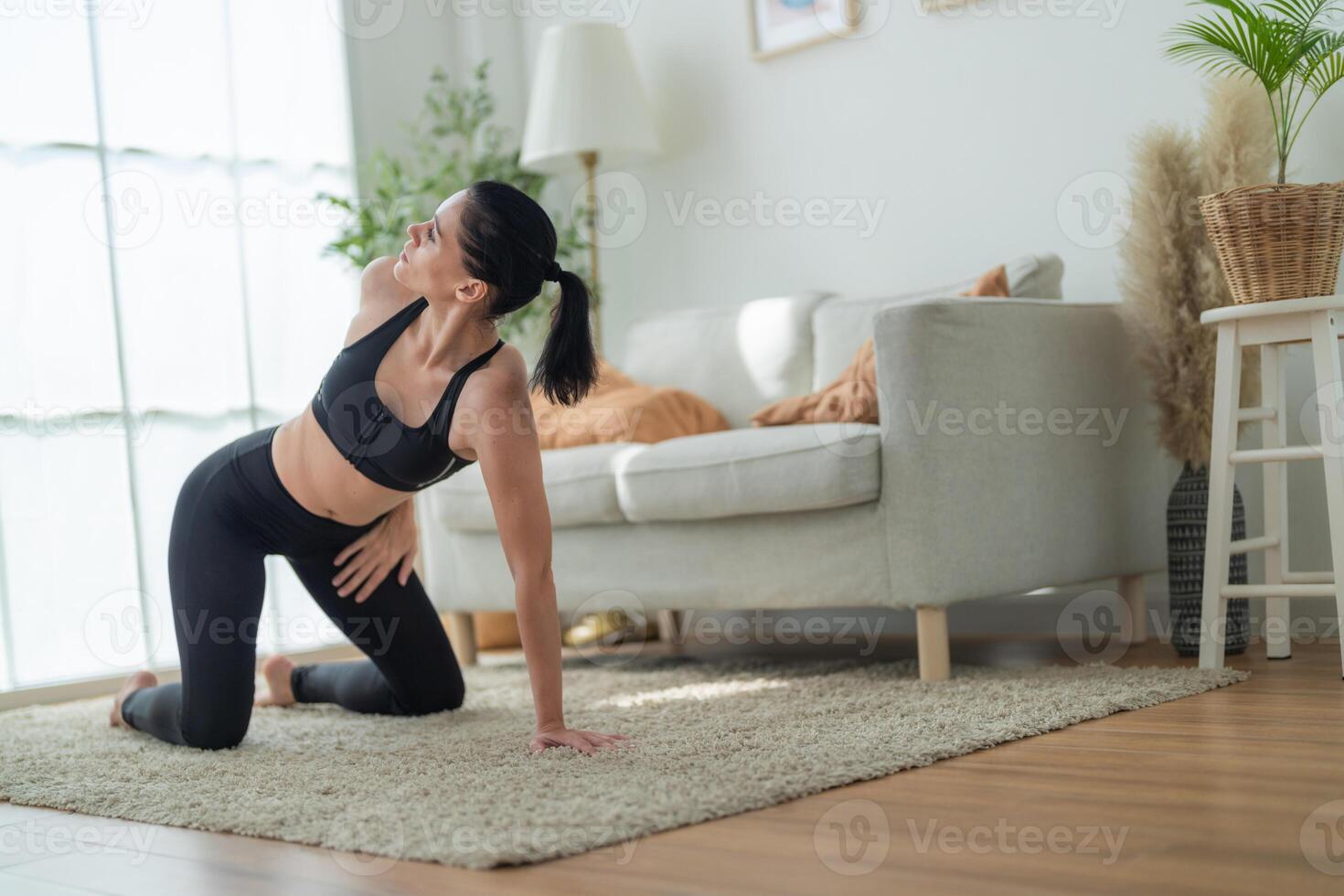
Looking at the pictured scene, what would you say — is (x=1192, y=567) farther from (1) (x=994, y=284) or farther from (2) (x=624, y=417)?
(2) (x=624, y=417)

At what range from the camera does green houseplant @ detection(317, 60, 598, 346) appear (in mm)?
4055

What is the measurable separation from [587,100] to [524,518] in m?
2.45

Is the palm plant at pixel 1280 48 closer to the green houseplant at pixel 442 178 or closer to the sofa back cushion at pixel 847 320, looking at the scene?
the sofa back cushion at pixel 847 320

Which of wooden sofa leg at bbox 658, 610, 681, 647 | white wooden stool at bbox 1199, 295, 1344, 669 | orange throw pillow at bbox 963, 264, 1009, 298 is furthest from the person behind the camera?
wooden sofa leg at bbox 658, 610, 681, 647

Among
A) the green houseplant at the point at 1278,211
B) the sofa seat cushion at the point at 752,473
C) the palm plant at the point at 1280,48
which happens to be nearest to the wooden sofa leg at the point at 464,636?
the sofa seat cushion at the point at 752,473

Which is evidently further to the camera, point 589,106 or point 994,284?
point 589,106

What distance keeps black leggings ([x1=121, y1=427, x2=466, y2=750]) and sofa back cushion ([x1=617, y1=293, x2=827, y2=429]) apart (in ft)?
4.58

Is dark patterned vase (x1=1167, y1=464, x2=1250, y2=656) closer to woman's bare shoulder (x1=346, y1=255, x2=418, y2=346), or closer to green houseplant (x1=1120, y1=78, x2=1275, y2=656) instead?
green houseplant (x1=1120, y1=78, x2=1275, y2=656)

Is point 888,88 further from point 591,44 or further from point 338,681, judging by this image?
point 338,681

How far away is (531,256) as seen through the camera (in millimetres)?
1905

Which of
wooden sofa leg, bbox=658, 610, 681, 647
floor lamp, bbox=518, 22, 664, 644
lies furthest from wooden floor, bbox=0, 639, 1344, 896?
floor lamp, bbox=518, 22, 664, 644

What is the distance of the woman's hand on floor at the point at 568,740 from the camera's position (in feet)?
6.36

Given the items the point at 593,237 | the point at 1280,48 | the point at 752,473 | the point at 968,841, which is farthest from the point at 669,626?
the point at 968,841

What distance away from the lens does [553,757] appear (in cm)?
193
